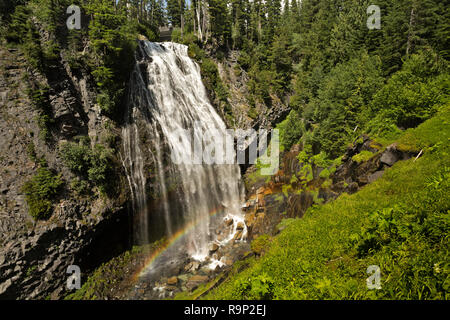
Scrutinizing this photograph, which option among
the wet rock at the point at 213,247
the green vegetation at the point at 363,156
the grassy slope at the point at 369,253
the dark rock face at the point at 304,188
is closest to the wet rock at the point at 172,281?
the wet rock at the point at 213,247

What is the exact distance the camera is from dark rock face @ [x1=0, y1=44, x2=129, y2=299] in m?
11.9

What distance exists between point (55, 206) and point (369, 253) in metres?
17.6

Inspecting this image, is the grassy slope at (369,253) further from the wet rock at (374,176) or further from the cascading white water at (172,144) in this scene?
the cascading white water at (172,144)

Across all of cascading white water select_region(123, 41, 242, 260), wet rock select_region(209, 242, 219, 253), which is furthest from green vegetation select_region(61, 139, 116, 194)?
wet rock select_region(209, 242, 219, 253)

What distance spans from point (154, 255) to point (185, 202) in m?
5.21

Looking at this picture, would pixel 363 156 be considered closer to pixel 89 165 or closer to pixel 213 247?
pixel 213 247

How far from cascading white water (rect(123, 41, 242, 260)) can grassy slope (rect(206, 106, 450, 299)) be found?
40.6ft

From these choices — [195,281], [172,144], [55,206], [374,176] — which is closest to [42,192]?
[55,206]

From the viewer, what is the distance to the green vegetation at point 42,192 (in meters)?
12.7

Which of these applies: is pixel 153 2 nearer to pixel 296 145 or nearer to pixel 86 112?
pixel 86 112

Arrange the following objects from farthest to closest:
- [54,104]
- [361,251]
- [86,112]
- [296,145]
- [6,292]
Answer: [296,145]
[86,112]
[54,104]
[6,292]
[361,251]

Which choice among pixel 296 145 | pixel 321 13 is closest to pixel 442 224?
pixel 296 145

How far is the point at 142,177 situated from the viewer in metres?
17.9

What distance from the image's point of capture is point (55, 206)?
1355cm
